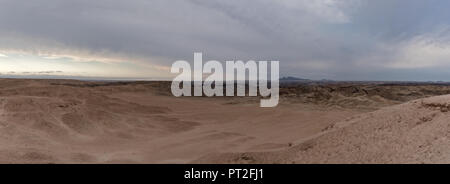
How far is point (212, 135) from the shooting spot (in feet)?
27.0

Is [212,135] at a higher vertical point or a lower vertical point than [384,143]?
lower

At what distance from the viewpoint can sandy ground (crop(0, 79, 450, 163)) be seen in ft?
16.2

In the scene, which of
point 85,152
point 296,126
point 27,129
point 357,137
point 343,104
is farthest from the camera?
point 343,104

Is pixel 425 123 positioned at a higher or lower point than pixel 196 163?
higher

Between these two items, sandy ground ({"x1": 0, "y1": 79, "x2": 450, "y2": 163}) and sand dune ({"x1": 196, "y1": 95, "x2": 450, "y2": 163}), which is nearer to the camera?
sand dune ({"x1": 196, "y1": 95, "x2": 450, "y2": 163})

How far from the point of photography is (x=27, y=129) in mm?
7590

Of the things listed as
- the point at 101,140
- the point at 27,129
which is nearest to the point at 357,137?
the point at 101,140

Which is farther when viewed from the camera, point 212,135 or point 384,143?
point 212,135

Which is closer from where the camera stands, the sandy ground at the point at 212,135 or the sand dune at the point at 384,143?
the sand dune at the point at 384,143

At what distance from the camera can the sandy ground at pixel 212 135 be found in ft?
16.2
